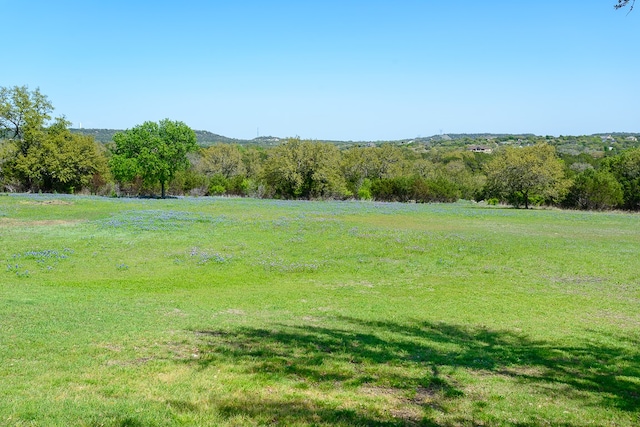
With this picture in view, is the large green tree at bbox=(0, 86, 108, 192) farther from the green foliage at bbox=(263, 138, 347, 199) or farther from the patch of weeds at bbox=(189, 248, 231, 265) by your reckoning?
the patch of weeds at bbox=(189, 248, 231, 265)

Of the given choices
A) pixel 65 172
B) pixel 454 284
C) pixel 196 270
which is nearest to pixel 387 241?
pixel 454 284

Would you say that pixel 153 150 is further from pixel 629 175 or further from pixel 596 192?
pixel 629 175

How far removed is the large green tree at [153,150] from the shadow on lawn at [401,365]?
59920mm

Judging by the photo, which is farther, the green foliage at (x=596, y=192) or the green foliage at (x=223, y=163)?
the green foliage at (x=223, y=163)

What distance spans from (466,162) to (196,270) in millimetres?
134512

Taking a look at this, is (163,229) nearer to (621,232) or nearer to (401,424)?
(401,424)

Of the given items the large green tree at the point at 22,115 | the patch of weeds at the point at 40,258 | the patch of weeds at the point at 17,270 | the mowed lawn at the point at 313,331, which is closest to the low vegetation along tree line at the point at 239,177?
the large green tree at the point at 22,115

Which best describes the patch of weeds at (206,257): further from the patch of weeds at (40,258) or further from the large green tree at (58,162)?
the large green tree at (58,162)

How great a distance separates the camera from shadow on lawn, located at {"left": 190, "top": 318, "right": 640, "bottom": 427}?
23.5 feet

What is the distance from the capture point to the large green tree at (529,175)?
7025 cm

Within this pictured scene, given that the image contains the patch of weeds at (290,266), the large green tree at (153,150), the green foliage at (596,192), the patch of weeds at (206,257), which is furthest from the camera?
the green foliage at (596,192)

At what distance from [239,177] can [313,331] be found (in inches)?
3289

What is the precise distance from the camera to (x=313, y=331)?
12.5 m

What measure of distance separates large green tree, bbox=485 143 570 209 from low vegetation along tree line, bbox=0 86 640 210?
16 centimetres
